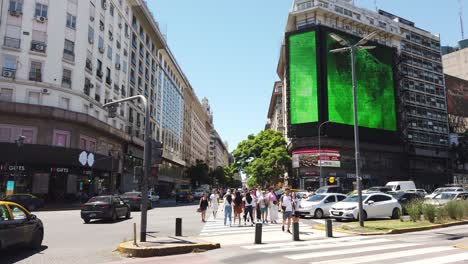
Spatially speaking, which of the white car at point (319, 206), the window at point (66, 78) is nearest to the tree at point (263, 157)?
the window at point (66, 78)

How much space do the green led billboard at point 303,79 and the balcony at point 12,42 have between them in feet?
127

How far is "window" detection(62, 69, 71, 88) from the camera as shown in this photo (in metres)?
37.1

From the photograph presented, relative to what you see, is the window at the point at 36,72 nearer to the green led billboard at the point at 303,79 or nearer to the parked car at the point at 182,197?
the parked car at the point at 182,197

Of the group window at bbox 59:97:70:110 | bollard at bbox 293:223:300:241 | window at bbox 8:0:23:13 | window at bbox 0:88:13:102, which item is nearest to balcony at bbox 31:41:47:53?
window at bbox 8:0:23:13

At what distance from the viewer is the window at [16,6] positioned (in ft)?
116

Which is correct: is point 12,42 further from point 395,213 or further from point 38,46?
point 395,213

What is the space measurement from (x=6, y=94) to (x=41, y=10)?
8.79 meters

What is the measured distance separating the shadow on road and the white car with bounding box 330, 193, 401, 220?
550 inches

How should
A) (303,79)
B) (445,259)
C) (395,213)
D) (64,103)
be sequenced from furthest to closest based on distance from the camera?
(303,79)
(64,103)
(395,213)
(445,259)

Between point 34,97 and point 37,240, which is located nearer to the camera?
point 37,240

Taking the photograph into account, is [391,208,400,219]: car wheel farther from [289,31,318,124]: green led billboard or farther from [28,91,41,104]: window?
[289,31,318,124]: green led billboard

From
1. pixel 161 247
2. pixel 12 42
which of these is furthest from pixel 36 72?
pixel 161 247

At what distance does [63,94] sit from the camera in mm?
36719

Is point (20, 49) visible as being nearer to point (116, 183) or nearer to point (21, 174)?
point (21, 174)
